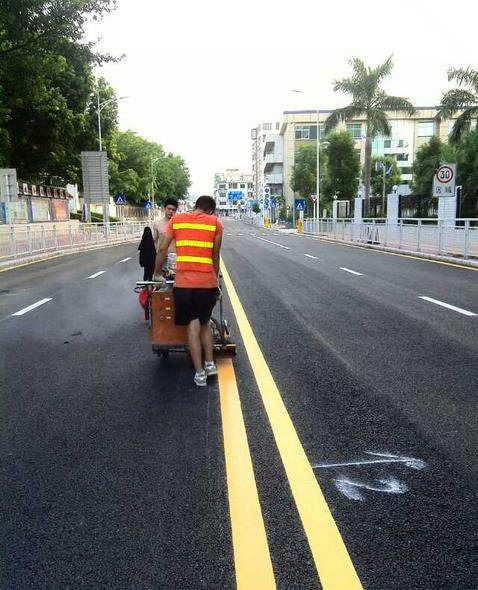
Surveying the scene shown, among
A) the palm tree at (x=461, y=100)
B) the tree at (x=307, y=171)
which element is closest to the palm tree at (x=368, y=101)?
the palm tree at (x=461, y=100)

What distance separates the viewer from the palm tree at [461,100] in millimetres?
34812

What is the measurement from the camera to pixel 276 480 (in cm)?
377

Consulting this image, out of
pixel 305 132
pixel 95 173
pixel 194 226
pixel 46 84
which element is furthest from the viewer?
pixel 305 132

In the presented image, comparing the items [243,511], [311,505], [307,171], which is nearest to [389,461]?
[311,505]

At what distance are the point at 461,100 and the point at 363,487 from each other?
35.9m

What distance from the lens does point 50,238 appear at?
30.4 meters

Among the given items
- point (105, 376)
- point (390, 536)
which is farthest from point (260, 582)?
point (105, 376)

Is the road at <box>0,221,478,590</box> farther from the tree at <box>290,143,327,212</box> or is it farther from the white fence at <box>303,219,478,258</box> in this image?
the tree at <box>290,143,327,212</box>

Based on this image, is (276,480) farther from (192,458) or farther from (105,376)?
(105,376)

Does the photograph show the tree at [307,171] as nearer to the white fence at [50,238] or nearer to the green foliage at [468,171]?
the green foliage at [468,171]

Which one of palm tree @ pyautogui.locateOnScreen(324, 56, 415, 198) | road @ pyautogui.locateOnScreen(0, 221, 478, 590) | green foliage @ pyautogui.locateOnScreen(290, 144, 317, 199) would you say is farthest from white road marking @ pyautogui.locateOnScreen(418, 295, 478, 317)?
green foliage @ pyautogui.locateOnScreen(290, 144, 317, 199)

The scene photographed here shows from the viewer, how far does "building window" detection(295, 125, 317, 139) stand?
9675 cm

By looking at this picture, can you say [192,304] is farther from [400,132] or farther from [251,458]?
[400,132]

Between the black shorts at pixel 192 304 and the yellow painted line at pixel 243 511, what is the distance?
96 centimetres
